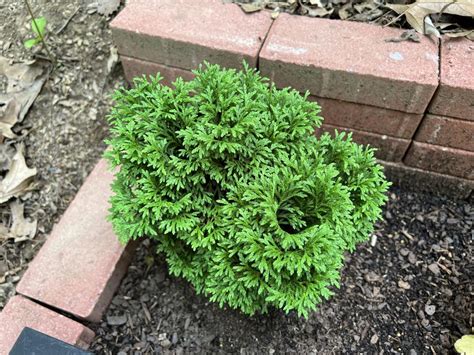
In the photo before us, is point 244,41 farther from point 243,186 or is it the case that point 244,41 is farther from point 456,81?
point 456,81

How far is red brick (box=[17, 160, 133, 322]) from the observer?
222 centimetres

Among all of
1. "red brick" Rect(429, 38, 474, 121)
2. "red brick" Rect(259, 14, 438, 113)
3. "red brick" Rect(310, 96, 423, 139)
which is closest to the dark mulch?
"red brick" Rect(310, 96, 423, 139)

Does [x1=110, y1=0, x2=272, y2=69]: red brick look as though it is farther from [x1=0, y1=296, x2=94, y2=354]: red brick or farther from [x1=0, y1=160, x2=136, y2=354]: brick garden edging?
[x1=0, y1=296, x2=94, y2=354]: red brick

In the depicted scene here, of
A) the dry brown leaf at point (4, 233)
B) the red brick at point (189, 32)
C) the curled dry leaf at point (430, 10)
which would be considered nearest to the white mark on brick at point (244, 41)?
the red brick at point (189, 32)

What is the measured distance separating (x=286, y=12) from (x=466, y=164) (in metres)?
1.38

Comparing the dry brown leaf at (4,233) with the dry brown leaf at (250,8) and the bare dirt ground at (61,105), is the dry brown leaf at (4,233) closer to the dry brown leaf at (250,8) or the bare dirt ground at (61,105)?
the bare dirt ground at (61,105)

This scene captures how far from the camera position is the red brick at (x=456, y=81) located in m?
2.12

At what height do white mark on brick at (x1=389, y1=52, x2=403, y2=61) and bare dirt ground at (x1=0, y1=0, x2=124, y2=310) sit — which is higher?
white mark on brick at (x1=389, y1=52, x2=403, y2=61)

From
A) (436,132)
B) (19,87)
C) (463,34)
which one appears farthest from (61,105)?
(463,34)

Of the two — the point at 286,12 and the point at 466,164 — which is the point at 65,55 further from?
the point at 466,164

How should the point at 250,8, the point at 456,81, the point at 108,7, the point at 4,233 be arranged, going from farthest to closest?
the point at 108,7 < the point at 4,233 < the point at 250,8 < the point at 456,81

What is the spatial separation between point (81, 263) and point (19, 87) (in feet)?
4.72

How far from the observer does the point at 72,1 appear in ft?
10.3

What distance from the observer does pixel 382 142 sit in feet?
8.33
